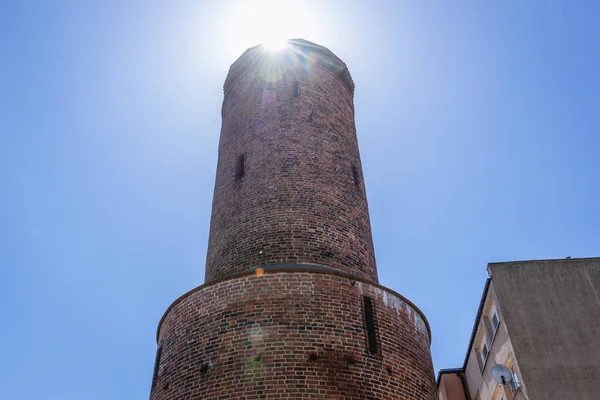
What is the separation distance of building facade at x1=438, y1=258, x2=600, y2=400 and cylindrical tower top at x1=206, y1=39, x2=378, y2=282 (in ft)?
10.8

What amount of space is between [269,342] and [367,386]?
175cm

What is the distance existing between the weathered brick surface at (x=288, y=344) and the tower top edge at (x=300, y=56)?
28.7 feet

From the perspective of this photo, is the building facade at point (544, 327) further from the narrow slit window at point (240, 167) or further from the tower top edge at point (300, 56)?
the tower top edge at point (300, 56)

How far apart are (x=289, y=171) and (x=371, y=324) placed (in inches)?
182

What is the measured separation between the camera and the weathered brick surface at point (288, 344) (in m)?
8.89

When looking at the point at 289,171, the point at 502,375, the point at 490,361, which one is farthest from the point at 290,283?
the point at 490,361

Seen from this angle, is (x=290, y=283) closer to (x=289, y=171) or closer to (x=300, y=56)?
(x=289, y=171)

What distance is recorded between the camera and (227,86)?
17547 mm

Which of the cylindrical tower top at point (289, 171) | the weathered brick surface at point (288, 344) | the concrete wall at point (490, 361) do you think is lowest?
the weathered brick surface at point (288, 344)

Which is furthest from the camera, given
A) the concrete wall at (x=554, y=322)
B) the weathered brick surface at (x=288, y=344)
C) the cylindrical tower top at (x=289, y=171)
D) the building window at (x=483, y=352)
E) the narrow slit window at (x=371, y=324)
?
the building window at (x=483, y=352)

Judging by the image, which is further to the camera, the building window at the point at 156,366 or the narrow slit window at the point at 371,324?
the building window at the point at 156,366

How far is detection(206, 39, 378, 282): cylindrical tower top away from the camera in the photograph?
12062 mm

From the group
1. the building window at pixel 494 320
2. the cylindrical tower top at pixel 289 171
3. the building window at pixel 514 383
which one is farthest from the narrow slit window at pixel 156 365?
the building window at pixel 494 320

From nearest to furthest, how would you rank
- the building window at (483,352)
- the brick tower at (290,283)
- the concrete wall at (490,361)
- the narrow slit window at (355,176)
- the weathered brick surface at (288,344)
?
the weathered brick surface at (288,344) < the brick tower at (290,283) < the concrete wall at (490,361) < the narrow slit window at (355,176) < the building window at (483,352)
